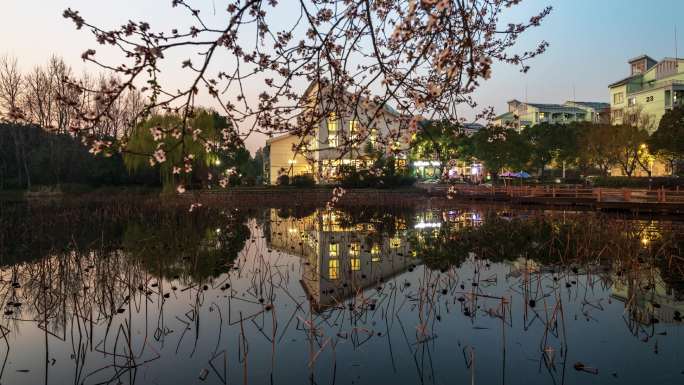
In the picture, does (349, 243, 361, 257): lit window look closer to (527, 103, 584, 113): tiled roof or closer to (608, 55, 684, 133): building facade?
(608, 55, 684, 133): building facade

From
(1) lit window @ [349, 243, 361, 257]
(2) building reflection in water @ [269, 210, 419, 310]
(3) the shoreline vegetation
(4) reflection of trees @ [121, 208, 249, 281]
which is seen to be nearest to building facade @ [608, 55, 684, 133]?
(3) the shoreline vegetation

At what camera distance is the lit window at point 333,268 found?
423 inches

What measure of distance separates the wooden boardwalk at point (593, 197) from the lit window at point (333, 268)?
10.3 m

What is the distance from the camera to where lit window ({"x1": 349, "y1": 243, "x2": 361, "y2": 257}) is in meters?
13.6

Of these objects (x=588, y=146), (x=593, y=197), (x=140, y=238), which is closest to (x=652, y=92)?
(x=588, y=146)

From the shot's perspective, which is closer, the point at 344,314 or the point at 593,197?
the point at 344,314

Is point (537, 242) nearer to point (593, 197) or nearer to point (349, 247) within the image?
point (349, 247)

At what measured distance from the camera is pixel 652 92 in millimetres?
62438

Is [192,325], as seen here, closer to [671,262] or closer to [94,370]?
[94,370]

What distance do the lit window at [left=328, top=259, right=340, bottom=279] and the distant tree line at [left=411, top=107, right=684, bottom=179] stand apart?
73.1ft

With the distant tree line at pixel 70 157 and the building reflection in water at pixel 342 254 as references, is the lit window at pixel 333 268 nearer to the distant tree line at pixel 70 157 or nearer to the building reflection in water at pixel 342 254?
A: the building reflection in water at pixel 342 254

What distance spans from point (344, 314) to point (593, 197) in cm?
2834

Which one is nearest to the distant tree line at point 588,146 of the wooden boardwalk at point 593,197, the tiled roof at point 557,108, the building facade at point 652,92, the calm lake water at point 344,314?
the wooden boardwalk at point 593,197

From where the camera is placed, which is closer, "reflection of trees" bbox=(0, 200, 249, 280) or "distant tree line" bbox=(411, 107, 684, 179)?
"reflection of trees" bbox=(0, 200, 249, 280)
